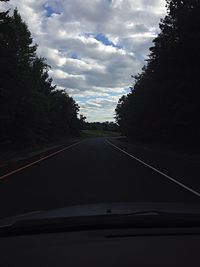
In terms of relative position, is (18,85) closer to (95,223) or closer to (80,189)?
(80,189)

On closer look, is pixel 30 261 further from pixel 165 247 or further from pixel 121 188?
pixel 121 188

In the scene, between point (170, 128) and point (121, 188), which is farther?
point (170, 128)

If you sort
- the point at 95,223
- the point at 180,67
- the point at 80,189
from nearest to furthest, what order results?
the point at 95,223 < the point at 80,189 < the point at 180,67

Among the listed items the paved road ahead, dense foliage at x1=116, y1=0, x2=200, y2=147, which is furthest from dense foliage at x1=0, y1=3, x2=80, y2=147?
the paved road ahead

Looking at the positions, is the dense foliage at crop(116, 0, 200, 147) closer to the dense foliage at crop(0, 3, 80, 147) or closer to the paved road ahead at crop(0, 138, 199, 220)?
the dense foliage at crop(0, 3, 80, 147)

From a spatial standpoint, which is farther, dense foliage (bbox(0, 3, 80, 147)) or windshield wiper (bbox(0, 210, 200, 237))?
dense foliage (bbox(0, 3, 80, 147))

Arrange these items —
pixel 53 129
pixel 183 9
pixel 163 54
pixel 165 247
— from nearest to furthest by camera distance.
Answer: pixel 165 247 → pixel 183 9 → pixel 163 54 → pixel 53 129

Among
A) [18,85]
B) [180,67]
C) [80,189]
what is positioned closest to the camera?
[80,189]

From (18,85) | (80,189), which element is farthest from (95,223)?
(18,85)

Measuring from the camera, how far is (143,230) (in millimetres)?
4789

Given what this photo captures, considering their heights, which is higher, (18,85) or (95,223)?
(18,85)

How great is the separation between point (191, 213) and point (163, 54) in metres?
43.9

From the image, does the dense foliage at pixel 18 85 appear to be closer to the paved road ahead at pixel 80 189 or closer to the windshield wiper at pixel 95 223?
the paved road ahead at pixel 80 189

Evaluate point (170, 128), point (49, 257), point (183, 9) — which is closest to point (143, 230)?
point (49, 257)
